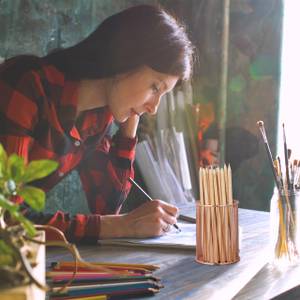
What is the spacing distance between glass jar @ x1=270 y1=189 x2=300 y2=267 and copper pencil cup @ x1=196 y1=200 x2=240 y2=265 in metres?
0.08

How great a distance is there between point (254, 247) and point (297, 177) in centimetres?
19

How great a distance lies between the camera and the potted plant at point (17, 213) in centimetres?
45

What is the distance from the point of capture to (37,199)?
1.57 feet

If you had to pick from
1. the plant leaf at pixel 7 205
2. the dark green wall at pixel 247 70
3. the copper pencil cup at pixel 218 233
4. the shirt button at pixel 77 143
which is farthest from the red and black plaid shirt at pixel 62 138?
the dark green wall at pixel 247 70

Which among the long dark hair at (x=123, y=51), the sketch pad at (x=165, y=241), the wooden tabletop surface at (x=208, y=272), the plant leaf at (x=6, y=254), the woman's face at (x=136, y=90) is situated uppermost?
the long dark hair at (x=123, y=51)

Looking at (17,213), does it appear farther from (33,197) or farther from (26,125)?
(26,125)

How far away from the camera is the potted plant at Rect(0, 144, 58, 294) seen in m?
0.45

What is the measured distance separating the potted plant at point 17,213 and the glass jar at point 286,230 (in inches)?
22.9

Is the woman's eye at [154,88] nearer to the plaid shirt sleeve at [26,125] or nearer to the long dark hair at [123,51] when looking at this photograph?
the long dark hair at [123,51]

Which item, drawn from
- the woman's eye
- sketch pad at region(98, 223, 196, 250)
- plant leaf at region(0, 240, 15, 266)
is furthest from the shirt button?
plant leaf at region(0, 240, 15, 266)

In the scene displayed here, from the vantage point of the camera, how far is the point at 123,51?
1.36 meters

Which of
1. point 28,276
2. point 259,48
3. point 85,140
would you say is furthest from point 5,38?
point 259,48

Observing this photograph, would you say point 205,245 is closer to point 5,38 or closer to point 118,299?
point 118,299

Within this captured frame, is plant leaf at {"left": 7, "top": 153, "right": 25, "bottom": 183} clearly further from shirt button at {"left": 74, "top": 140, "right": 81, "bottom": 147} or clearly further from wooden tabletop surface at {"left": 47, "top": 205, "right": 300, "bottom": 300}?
shirt button at {"left": 74, "top": 140, "right": 81, "bottom": 147}
